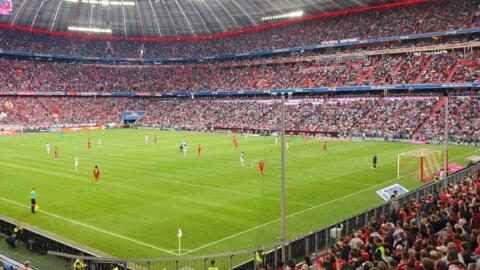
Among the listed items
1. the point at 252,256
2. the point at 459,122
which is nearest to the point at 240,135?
the point at 459,122

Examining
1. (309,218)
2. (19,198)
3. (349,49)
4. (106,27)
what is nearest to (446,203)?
(309,218)

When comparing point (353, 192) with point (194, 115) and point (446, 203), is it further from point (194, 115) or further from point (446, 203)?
point (194, 115)

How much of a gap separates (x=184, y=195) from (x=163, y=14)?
67342 mm

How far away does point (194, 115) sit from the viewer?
87.5 metres

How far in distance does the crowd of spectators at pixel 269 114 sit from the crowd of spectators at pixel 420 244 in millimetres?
41973

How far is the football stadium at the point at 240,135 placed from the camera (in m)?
15.7

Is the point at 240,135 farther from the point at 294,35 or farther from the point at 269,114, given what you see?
the point at 294,35

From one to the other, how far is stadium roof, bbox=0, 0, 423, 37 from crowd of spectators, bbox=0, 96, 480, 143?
15668 millimetres

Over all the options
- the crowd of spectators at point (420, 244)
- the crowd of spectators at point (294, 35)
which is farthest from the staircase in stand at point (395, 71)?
the crowd of spectators at point (420, 244)

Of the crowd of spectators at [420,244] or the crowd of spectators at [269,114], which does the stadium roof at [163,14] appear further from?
the crowd of spectators at [420,244]

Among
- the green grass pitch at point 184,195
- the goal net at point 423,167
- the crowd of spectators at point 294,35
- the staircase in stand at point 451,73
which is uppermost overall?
the crowd of spectators at point 294,35

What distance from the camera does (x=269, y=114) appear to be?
7606cm

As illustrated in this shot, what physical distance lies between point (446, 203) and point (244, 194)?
42.4 feet

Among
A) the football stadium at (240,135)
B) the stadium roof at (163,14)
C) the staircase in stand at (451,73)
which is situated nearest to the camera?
the football stadium at (240,135)
